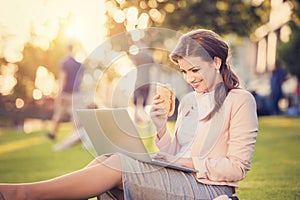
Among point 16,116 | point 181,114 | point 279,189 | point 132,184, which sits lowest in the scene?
point 16,116

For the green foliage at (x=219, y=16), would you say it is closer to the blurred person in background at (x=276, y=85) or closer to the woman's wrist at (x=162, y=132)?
the blurred person in background at (x=276, y=85)

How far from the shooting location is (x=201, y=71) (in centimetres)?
174

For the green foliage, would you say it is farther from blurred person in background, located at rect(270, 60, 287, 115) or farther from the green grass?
blurred person in background, located at rect(270, 60, 287, 115)

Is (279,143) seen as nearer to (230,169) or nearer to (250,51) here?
(230,169)

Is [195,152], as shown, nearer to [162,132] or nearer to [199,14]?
[162,132]

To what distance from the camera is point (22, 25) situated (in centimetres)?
708

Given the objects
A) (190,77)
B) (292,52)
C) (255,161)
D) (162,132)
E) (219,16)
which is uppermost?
(219,16)

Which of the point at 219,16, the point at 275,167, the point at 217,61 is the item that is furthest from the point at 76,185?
the point at 219,16

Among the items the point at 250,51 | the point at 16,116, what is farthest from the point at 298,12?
the point at 250,51

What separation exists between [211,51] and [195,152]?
1.07 ft

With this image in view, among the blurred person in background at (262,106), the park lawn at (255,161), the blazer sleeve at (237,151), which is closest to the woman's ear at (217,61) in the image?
the blazer sleeve at (237,151)

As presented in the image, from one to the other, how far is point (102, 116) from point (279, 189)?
1278mm

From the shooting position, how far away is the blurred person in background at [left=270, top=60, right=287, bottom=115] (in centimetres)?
753

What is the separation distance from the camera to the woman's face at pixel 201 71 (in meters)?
1.74
